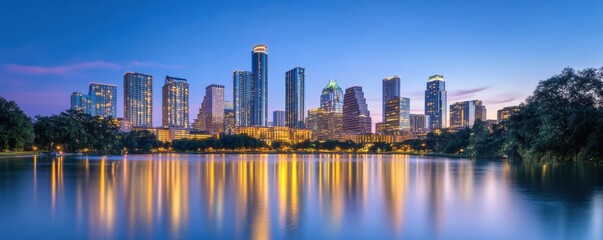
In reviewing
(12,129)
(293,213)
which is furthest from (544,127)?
(12,129)

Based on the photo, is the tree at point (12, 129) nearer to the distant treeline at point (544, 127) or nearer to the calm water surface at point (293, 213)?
the distant treeline at point (544, 127)

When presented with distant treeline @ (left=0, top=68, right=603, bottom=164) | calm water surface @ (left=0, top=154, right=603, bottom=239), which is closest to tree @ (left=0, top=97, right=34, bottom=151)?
distant treeline @ (left=0, top=68, right=603, bottom=164)

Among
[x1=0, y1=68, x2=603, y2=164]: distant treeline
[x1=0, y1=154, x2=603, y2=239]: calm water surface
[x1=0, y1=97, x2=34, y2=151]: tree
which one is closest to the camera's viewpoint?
[x1=0, y1=154, x2=603, y2=239]: calm water surface

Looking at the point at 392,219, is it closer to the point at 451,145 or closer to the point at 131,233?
the point at 131,233

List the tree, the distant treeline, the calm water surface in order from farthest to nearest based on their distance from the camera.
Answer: the tree < the distant treeline < the calm water surface

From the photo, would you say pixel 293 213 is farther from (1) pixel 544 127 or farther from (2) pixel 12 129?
(2) pixel 12 129

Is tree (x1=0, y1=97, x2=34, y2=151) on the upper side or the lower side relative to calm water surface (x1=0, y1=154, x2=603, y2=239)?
upper

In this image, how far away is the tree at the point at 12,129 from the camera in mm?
66188

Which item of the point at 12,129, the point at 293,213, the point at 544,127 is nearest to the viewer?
the point at 293,213

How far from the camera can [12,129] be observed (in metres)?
67.2

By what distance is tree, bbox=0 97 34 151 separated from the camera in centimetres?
6619

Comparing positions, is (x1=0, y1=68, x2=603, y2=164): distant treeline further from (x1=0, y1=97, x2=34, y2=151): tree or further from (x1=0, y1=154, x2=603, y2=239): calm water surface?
(x1=0, y1=154, x2=603, y2=239): calm water surface

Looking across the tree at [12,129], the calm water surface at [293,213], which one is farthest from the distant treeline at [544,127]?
the calm water surface at [293,213]

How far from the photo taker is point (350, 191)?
1936cm
